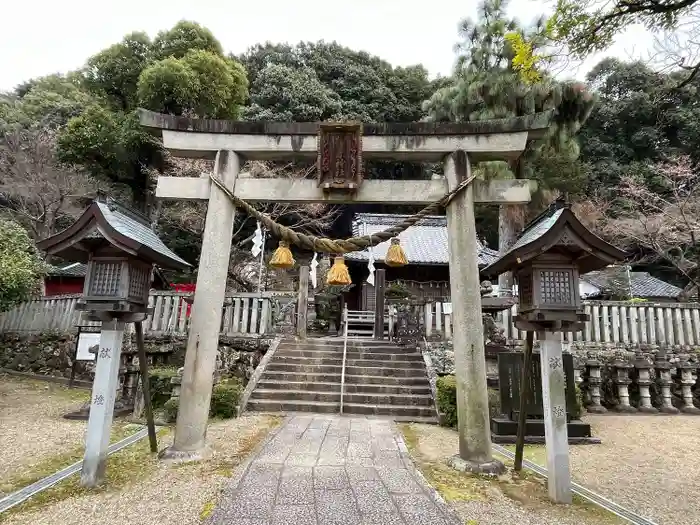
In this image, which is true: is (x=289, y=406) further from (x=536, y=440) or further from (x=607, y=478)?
(x=607, y=478)

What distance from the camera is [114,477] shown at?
4668mm

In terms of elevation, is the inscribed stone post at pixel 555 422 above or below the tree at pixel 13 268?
below

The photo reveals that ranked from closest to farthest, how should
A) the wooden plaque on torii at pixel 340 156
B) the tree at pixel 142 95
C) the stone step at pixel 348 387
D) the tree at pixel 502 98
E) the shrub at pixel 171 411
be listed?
the wooden plaque on torii at pixel 340 156, the shrub at pixel 171 411, the stone step at pixel 348 387, the tree at pixel 502 98, the tree at pixel 142 95

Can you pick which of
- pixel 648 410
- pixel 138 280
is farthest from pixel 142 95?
pixel 648 410

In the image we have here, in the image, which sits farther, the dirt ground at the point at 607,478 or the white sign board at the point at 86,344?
the white sign board at the point at 86,344

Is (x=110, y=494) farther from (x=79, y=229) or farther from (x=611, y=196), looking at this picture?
(x=611, y=196)

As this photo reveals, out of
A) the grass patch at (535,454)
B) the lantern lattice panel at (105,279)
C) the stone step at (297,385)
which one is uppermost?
the lantern lattice panel at (105,279)

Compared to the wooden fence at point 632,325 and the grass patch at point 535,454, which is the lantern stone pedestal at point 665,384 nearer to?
the wooden fence at point 632,325

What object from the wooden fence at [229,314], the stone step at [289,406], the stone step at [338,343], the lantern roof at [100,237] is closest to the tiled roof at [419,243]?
the stone step at [338,343]

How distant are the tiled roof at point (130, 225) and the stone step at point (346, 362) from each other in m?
5.73

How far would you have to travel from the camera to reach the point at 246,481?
426 cm

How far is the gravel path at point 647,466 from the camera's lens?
14.3 feet

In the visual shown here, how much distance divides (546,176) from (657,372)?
1545 cm

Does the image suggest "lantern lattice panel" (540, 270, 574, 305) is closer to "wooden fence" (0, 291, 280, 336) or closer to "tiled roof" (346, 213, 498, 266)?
"wooden fence" (0, 291, 280, 336)
